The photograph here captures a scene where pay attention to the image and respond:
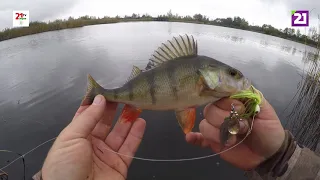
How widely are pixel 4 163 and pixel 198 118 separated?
17.9 feet

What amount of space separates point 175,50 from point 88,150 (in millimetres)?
1345

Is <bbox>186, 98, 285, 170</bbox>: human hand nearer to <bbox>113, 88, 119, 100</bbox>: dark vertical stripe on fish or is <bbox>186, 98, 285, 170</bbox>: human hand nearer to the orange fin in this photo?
the orange fin

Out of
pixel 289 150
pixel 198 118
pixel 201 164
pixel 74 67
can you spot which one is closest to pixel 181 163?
pixel 201 164

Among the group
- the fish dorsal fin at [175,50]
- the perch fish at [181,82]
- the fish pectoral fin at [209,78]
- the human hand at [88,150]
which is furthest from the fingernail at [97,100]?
the fish pectoral fin at [209,78]

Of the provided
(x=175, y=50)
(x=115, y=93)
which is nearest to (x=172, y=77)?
(x=175, y=50)

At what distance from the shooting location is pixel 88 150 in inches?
88.8

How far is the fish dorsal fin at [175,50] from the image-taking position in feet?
7.54

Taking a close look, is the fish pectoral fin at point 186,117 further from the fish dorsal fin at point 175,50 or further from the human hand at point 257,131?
the fish dorsal fin at point 175,50

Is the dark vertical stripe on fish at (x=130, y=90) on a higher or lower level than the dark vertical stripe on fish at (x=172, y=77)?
lower

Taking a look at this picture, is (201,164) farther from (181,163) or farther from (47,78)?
(47,78)

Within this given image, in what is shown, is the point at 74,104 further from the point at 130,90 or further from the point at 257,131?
the point at 257,131

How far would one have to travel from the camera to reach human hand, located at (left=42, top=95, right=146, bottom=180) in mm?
2096

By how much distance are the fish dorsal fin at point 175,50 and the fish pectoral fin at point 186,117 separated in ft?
1.80

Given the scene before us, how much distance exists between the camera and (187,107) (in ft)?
7.52
